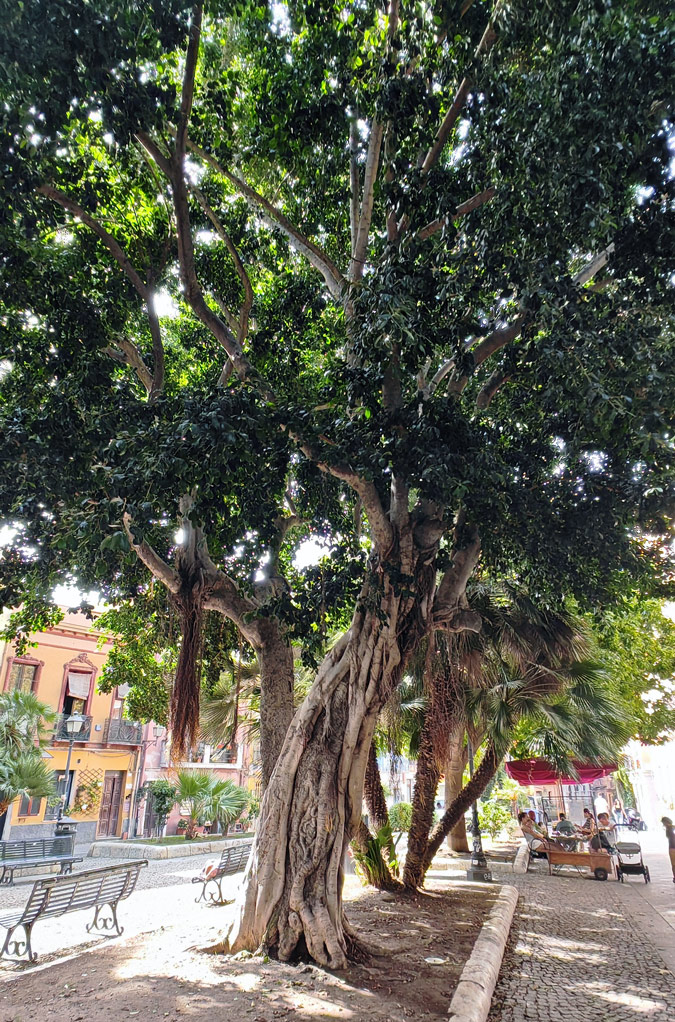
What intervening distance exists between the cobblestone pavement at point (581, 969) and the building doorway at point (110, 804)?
60.3 feet

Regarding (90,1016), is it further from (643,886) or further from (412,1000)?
(643,886)

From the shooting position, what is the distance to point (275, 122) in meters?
6.57

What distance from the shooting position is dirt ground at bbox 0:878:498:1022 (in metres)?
4.35

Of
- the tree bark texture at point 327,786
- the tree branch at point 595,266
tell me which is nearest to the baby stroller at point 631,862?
the tree bark texture at point 327,786

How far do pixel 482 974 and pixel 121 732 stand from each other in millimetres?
22261

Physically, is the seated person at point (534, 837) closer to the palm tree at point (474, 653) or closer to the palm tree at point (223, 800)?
the palm tree at point (474, 653)

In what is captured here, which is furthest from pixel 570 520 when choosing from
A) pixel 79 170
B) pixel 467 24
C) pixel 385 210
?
pixel 79 170

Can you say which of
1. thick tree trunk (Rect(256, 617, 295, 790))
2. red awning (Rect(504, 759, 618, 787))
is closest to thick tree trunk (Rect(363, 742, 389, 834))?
thick tree trunk (Rect(256, 617, 295, 790))

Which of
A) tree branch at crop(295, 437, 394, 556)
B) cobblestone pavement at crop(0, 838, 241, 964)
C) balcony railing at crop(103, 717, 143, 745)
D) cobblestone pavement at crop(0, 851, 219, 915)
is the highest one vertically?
tree branch at crop(295, 437, 394, 556)

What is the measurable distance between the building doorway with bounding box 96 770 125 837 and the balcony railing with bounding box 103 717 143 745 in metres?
1.18

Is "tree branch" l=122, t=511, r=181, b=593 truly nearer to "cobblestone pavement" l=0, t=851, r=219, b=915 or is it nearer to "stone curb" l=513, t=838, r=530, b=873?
"cobblestone pavement" l=0, t=851, r=219, b=915

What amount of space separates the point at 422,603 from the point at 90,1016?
12.9 feet

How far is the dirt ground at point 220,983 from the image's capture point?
4348 mm

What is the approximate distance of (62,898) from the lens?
666 cm
